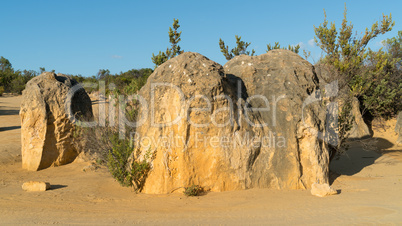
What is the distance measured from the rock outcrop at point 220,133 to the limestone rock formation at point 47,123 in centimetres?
377

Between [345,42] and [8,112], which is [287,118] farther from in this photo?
[8,112]

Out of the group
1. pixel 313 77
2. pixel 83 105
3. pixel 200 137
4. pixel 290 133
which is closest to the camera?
pixel 200 137

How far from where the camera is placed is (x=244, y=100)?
712cm

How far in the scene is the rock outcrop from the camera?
21.1 ft

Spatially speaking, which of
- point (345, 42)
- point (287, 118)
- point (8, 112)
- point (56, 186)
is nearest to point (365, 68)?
point (345, 42)

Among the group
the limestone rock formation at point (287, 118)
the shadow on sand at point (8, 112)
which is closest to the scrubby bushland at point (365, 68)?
the limestone rock formation at point (287, 118)

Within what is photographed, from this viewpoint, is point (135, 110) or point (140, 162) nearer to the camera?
point (140, 162)

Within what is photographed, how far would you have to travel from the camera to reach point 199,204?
588 cm

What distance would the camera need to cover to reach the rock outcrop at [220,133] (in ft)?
21.1

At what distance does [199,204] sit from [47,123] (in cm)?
582

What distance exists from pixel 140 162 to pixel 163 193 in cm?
76

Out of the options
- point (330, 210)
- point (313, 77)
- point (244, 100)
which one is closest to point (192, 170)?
point (244, 100)

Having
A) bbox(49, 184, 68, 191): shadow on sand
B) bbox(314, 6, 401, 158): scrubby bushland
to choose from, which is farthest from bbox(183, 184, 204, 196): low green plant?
bbox(314, 6, 401, 158): scrubby bushland

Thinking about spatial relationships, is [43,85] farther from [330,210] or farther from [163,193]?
[330,210]
